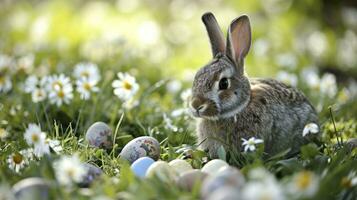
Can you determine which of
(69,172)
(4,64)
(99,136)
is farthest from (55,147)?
(4,64)

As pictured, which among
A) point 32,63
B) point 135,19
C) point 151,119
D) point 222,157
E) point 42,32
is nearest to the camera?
point 222,157

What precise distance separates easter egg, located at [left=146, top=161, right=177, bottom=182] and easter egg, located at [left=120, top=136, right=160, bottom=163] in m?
0.44

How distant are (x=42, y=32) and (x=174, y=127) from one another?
3.96 meters

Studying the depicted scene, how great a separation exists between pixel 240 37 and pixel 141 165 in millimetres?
1230

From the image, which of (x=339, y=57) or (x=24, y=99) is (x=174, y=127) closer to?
(x=24, y=99)

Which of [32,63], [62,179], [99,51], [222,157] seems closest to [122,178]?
[62,179]

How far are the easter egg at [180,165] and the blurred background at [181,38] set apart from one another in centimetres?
263

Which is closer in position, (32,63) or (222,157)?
(222,157)

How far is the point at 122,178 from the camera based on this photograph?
304 cm

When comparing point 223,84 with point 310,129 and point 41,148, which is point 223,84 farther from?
point 41,148

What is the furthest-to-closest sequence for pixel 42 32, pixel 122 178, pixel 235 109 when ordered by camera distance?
pixel 42 32 < pixel 235 109 < pixel 122 178

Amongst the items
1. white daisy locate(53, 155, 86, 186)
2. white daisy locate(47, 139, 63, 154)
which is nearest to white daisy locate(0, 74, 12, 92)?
white daisy locate(47, 139, 63, 154)

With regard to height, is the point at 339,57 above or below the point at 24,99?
below

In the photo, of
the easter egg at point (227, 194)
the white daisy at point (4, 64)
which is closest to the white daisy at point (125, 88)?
the white daisy at point (4, 64)
